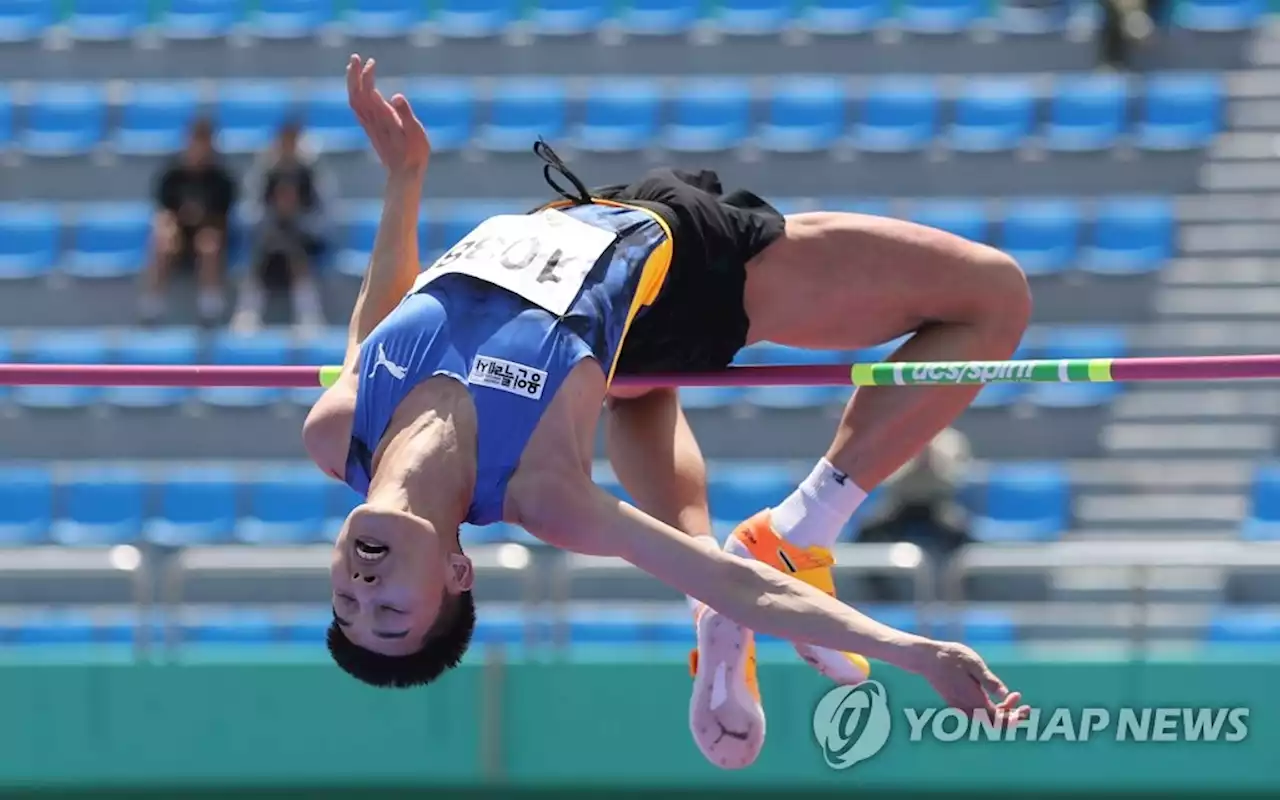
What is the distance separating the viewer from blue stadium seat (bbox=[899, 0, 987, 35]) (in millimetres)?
12336

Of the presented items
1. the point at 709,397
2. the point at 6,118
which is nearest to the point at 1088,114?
the point at 709,397

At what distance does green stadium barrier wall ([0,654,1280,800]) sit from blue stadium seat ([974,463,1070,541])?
1798 mm

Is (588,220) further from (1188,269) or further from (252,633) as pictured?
(1188,269)

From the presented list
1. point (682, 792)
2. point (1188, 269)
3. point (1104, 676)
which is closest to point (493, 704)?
point (682, 792)

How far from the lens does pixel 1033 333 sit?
10.7m

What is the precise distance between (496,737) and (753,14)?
5.46 m

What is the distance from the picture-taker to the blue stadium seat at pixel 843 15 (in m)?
12.5

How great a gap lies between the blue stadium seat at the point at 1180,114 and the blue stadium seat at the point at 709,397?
275cm

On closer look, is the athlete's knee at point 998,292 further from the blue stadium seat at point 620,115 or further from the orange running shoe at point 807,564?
the blue stadium seat at point 620,115

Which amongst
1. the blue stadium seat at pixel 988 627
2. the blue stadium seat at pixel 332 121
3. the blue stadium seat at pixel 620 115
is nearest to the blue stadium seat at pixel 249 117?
the blue stadium seat at pixel 332 121

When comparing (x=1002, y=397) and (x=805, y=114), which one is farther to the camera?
(x=805, y=114)

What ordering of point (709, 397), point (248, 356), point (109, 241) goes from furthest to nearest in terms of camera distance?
point (109, 241) → point (248, 356) → point (709, 397)

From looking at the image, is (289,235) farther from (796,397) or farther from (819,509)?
(819,509)

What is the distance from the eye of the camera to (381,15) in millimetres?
13227
